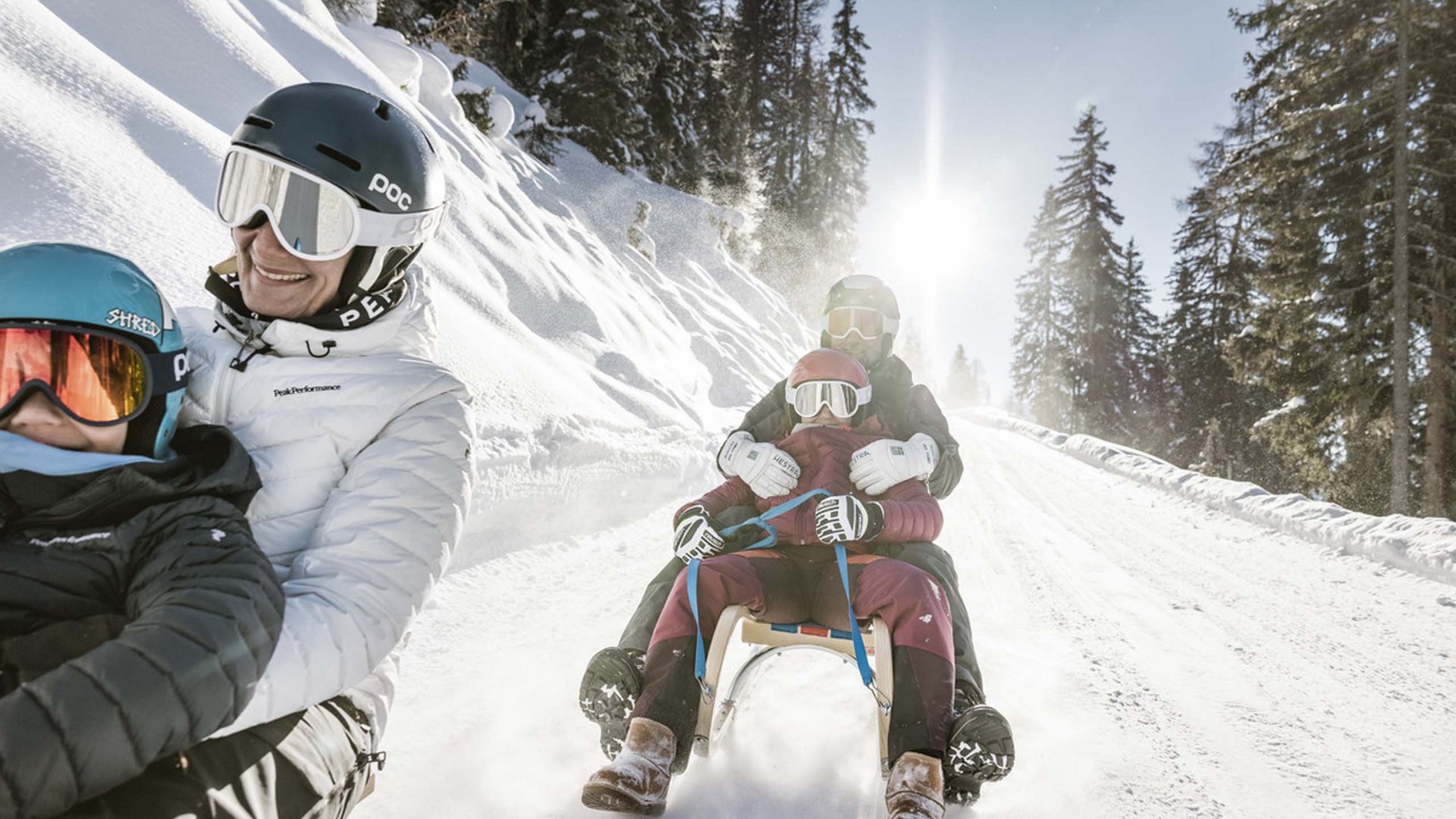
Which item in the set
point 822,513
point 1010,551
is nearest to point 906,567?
point 822,513

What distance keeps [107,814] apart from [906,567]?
6.14 feet

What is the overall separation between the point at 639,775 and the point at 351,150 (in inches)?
65.9

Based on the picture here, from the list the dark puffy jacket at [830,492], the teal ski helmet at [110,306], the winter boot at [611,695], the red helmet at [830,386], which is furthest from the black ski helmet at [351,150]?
the red helmet at [830,386]

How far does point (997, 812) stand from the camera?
2.09m

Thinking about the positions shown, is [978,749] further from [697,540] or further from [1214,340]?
[1214,340]

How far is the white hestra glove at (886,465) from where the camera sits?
2.83 metres

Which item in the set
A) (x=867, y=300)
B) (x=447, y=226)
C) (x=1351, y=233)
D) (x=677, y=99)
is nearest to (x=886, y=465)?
(x=867, y=300)

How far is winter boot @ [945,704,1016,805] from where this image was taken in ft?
5.83

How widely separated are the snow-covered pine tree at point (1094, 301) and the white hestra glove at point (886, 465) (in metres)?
26.1

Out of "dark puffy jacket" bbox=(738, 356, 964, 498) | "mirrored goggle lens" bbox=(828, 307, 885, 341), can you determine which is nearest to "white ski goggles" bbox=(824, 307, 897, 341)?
"mirrored goggle lens" bbox=(828, 307, 885, 341)

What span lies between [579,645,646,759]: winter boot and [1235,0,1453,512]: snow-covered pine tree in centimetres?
1215

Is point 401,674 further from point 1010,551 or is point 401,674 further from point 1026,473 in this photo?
point 1026,473

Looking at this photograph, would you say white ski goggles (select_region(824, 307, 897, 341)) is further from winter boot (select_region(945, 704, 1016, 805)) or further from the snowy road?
winter boot (select_region(945, 704, 1016, 805))

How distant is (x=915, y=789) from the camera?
1762 millimetres
